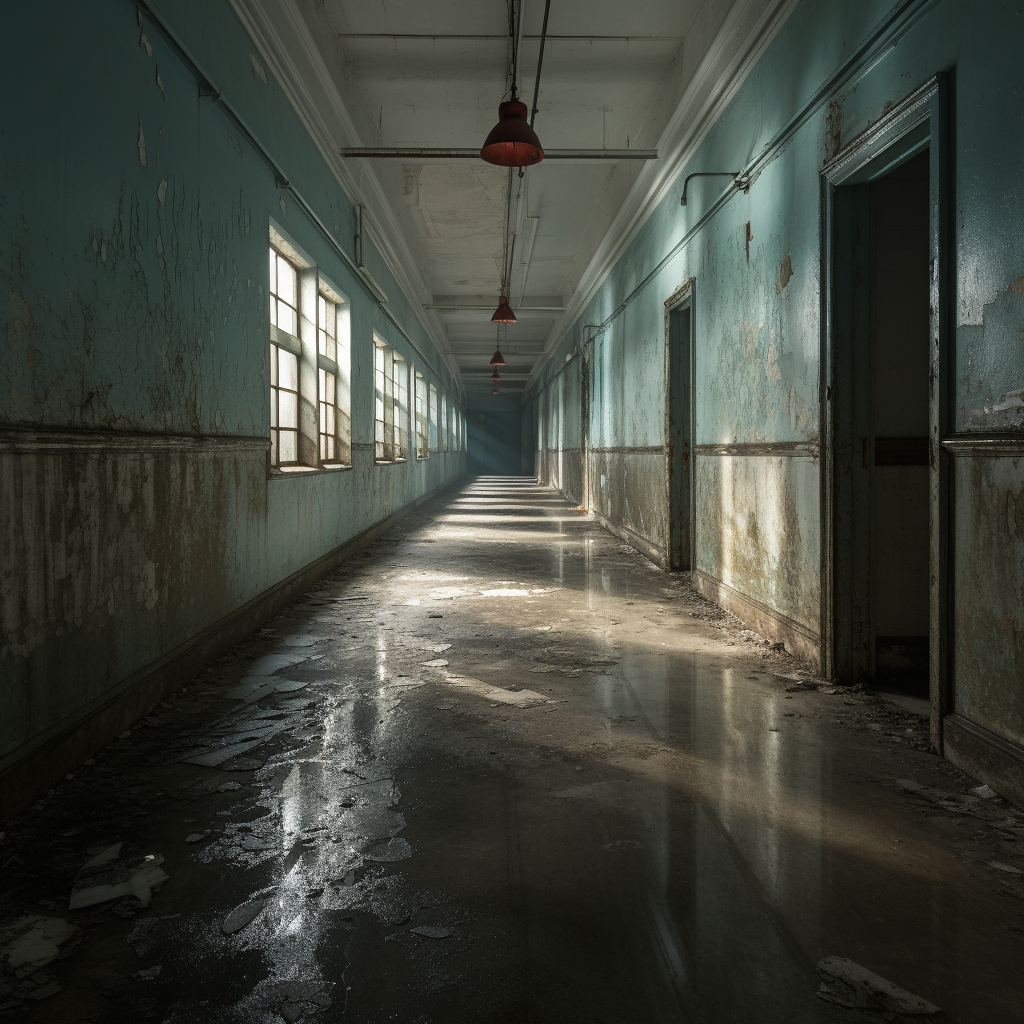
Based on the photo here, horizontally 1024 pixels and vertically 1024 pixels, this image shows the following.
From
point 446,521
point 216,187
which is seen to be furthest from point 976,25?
point 446,521

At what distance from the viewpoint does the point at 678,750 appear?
290 cm

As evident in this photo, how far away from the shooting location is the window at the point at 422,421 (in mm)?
16062

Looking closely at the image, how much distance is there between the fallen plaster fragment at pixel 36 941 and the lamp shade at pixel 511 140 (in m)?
4.57

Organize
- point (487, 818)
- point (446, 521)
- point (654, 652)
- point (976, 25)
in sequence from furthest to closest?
1. point (446, 521)
2. point (654, 652)
3. point (976, 25)
4. point (487, 818)

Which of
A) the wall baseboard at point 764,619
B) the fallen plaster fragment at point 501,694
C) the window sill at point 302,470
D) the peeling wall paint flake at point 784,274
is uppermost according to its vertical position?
the peeling wall paint flake at point 784,274

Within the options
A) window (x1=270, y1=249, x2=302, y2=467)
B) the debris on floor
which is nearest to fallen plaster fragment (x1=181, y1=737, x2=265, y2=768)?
the debris on floor

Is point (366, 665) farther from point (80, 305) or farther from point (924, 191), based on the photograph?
point (924, 191)

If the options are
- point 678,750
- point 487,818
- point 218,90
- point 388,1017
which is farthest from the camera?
point 218,90

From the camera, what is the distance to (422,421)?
666 inches

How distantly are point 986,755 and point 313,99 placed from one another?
6147 mm

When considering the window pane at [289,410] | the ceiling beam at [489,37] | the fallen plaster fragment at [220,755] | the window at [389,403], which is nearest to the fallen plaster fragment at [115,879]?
the fallen plaster fragment at [220,755]

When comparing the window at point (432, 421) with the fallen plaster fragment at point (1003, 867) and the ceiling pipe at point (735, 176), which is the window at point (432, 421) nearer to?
the ceiling pipe at point (735, 176)

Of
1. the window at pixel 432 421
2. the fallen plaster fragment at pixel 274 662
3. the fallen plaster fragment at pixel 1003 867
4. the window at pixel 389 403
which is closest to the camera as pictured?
the fallen plaster fragment at pixel 1003 867

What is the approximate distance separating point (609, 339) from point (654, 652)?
741 centimetres
